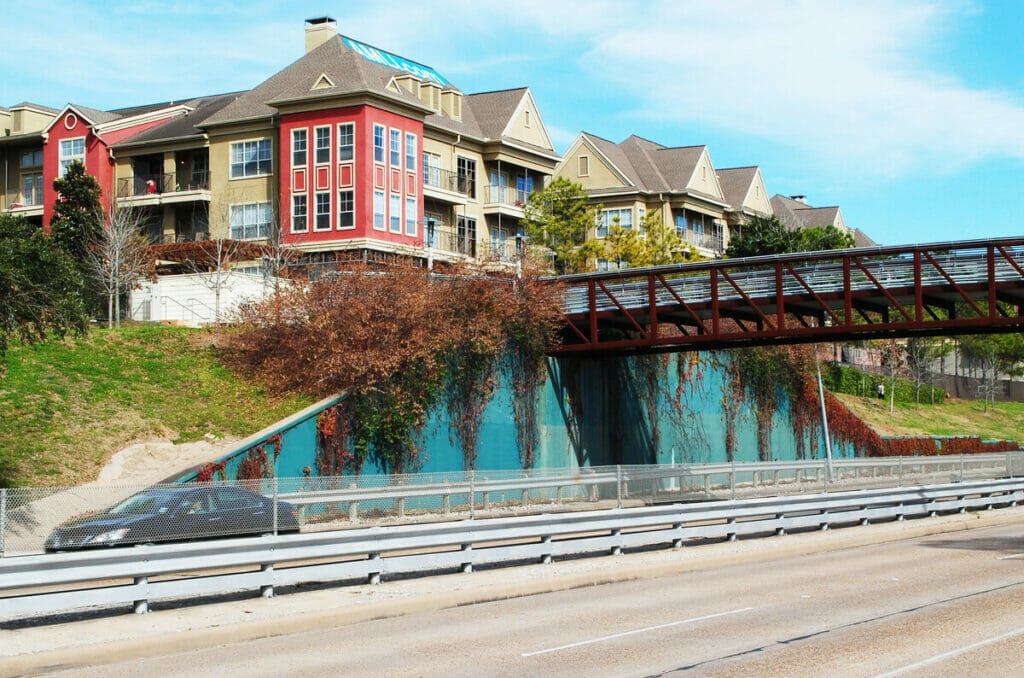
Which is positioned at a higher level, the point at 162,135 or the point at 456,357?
the point at 162,135

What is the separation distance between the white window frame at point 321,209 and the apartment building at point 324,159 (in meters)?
0.07

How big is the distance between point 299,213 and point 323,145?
341 centimetres

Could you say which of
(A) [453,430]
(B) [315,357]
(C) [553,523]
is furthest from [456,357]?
(C) [553,523]

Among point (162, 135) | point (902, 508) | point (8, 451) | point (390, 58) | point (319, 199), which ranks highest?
point (390, 58)

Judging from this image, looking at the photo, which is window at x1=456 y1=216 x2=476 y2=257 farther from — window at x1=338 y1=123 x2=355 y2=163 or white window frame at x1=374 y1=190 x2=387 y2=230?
window at x1=338 y1=123 x2=355 y2=163

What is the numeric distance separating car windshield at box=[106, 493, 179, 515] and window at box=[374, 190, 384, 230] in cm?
3441

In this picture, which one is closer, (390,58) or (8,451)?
(8,451)

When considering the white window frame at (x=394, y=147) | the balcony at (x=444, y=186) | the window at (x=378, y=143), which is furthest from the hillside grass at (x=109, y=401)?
the balcony at (x=444, y=186)

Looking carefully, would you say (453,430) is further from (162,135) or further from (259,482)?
(162,135)

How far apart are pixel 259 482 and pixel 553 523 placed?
19.4 feet

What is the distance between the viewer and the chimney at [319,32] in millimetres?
63188

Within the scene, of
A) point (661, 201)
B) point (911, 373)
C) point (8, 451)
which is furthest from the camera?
point (911, 373)

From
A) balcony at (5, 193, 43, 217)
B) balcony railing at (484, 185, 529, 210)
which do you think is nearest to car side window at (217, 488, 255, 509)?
balcony railing at (484, 185, 529, 210)

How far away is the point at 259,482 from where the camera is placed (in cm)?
2284
